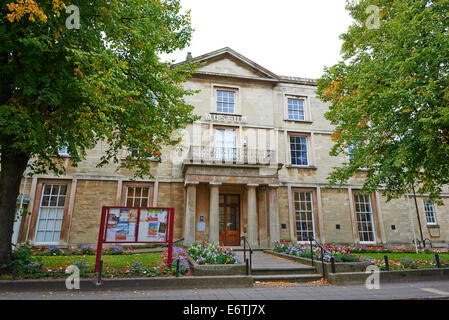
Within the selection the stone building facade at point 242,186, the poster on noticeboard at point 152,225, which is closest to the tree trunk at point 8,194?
the poster on noticeboard at point 152,225

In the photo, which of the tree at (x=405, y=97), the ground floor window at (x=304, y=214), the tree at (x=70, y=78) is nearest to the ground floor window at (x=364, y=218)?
the ground floor window at (x=304, y=214)

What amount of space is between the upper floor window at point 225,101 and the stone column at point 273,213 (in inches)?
243

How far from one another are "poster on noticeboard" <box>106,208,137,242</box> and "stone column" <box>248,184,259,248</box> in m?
7.50

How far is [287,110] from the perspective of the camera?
59.7ft

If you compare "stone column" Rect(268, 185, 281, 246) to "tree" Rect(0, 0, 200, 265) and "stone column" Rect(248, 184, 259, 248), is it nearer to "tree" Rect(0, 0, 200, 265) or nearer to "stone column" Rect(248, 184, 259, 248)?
"stone column" Rect(248, 184, 259, 248)

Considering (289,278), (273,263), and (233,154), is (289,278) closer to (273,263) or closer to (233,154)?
(273,263)

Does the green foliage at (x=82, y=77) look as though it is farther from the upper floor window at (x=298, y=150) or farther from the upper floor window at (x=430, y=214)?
the upper floor window at (x=430, y=214)

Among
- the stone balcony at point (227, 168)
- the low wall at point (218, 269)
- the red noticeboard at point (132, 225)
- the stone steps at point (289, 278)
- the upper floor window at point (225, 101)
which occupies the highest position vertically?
A: the upper floor window at point (225, 101)

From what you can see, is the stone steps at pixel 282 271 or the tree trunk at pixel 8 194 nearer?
the tree trunk at pixel 8 194

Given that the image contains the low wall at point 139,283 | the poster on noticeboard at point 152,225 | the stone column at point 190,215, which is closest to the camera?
the low wall at point 139,283

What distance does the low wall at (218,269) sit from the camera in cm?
748

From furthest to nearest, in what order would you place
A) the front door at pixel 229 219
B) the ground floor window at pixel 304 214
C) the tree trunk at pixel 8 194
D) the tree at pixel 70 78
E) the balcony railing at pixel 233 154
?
1. the ground floor window at pixel 304 214
2. the balcony railing at pixel 233 154
3. the front door at pixel 229 219
4. the tree trunk at pixel 8 194
5. the tree at pixel 70 78

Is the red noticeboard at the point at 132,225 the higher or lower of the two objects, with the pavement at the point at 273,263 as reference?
higher
